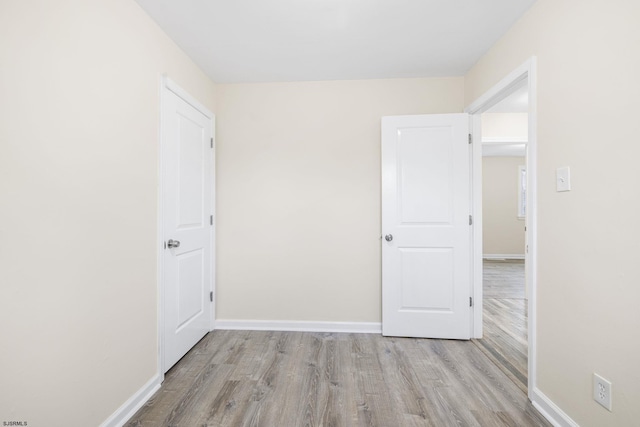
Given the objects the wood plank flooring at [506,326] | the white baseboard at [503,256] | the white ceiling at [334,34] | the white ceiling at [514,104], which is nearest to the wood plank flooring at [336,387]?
the wood plank flooring at [506,326]

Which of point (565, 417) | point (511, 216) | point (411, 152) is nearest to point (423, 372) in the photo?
point (565, 417)

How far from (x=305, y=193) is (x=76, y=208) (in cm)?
180

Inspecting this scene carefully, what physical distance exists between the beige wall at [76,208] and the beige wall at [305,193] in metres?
1.00

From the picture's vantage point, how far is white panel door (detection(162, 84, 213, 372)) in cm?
202

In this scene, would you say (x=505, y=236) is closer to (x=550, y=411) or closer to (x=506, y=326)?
(x=506, y=326)

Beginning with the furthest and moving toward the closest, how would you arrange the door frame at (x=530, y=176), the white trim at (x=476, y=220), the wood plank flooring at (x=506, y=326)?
the white trim at (x=476, y=220) < the wood plank flooring at (x=506, y=326) < the door frame at (x=530, y=176)

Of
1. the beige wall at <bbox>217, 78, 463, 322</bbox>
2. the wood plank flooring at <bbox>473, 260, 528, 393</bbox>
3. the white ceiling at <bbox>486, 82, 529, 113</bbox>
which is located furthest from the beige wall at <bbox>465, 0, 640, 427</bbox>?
the white ceiling at <bbox>486, 82, 529, 113</bbox>

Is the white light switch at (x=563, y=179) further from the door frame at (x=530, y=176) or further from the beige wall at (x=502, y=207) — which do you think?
the beige wall at (x=502, y=207)

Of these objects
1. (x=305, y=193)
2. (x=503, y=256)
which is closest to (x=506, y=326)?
(x=305, y=193)

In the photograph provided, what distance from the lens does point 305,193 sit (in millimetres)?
2807

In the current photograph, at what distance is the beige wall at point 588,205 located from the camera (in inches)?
46.8

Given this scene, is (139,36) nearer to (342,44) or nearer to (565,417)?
(342,44)

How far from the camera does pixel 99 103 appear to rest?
4.75ft

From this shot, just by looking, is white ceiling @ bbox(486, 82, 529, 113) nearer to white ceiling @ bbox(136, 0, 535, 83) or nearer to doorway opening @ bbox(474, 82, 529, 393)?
doorway opening @ bbox(474, 82, 529, 393)
